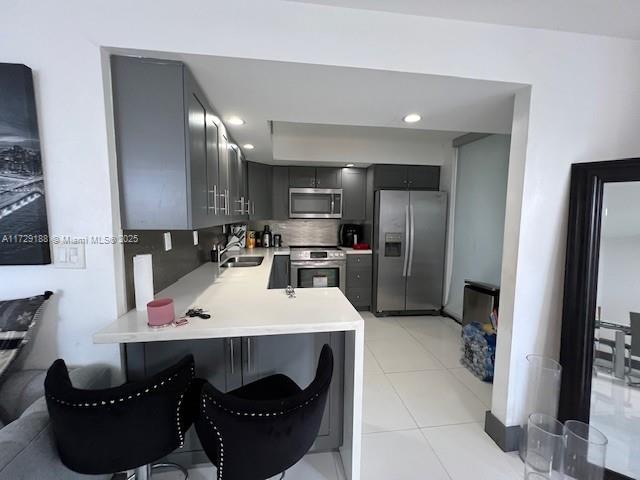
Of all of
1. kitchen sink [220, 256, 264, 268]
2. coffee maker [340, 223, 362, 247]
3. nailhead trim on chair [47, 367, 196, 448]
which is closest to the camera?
nailhead trim on chair [47, 367, 196, 448]

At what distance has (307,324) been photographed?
1266 millimetres

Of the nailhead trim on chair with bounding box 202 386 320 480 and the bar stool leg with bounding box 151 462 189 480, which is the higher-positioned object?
the nailhead trim on chair with bounding box 202 386 320 480

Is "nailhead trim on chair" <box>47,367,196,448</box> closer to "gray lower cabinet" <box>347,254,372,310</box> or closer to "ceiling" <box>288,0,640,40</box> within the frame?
"ceiling" <box>288,0,640,40</box>

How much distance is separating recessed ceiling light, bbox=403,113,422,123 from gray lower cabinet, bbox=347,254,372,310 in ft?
7.43

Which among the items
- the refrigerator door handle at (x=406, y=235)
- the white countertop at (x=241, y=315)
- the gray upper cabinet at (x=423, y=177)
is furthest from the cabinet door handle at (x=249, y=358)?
the gray upper cabinet at (x=423, y=177)

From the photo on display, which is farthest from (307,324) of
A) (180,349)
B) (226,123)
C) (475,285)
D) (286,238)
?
(286,238)

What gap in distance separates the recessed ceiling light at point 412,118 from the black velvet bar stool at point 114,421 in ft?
6.68

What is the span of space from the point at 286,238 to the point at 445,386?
3013 mm

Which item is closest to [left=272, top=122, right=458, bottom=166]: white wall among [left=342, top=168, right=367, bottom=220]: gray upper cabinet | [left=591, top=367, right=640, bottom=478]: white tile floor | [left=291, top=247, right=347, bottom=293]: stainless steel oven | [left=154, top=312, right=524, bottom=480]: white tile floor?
[left=342, top=168, right=367, bottom=220]: gray upper cabinet

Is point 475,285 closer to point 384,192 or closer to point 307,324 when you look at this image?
point 384,192

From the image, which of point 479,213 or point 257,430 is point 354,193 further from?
point 257,430

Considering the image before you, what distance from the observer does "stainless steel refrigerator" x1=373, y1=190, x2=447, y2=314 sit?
3803 millimetres

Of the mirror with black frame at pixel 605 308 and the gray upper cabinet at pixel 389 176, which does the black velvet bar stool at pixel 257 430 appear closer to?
the mirror with black frame at pixel 605 308

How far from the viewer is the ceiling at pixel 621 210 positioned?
58.7 inches
